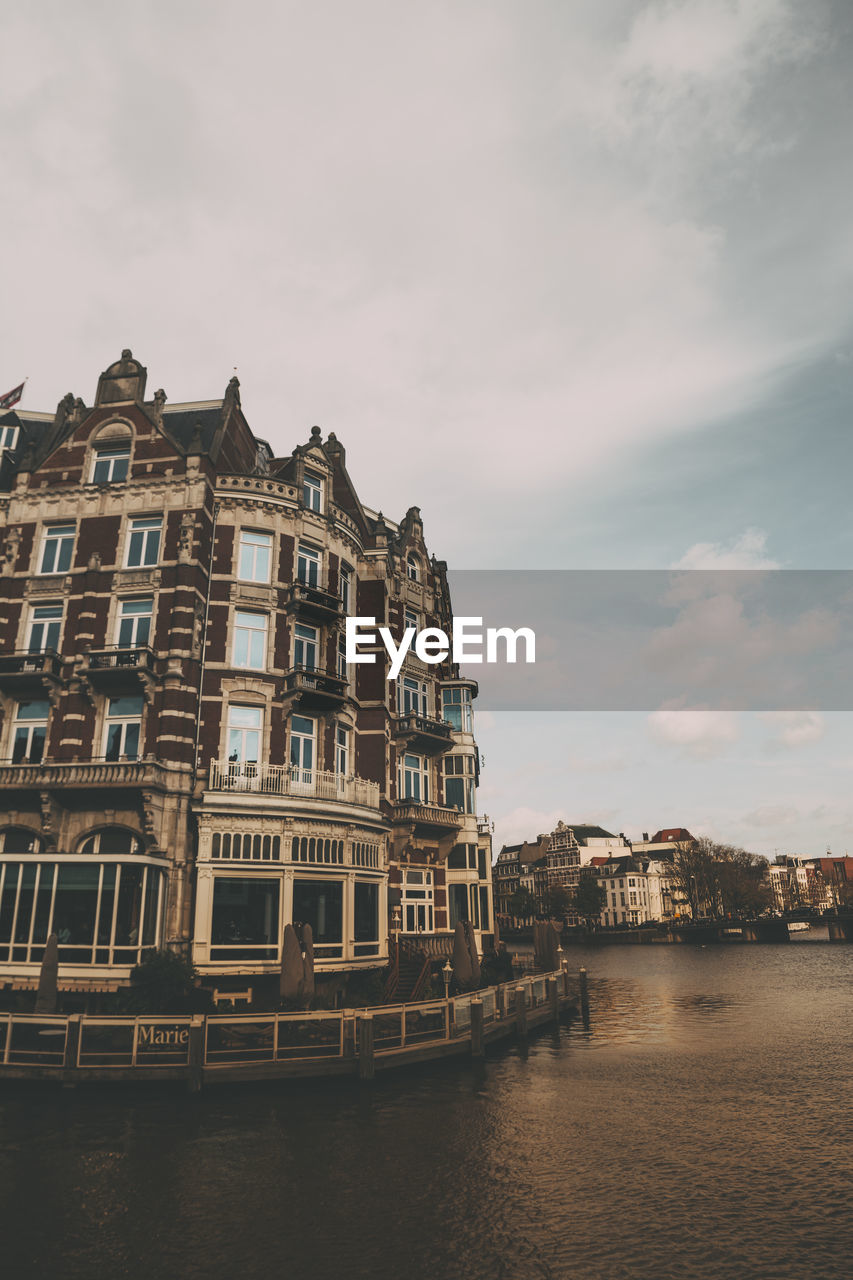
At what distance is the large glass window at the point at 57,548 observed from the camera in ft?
102

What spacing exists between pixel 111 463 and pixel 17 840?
14807 mm

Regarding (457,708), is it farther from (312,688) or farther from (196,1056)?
(196,1056)

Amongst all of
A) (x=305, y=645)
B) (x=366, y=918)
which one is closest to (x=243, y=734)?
(x=305, y=645)

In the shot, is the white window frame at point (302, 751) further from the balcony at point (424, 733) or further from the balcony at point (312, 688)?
the balcony at point (424, 733)

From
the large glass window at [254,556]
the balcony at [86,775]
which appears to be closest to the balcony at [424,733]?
the large glass window at [254,556]

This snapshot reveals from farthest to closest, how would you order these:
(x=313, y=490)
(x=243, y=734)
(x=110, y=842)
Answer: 1. (x=313, y=490)
2. (x=243, y=734)
3. (x=110, y=842)

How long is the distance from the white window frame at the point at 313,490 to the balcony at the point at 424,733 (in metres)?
10.6

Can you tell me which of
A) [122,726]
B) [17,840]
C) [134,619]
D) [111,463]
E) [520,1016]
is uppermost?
[111,463]

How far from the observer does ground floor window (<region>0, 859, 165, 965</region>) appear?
24.0 metres

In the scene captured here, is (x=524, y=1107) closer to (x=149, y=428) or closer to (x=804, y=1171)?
(x=804, y=1171)

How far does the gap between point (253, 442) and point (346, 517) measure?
6593mm

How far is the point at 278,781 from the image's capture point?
28.7 m

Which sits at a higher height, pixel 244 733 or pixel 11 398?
pixel 11 398

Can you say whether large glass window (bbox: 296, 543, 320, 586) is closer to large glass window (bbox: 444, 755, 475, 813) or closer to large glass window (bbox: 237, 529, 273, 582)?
large glass window (bbox: 237, 529, 273, 582)
